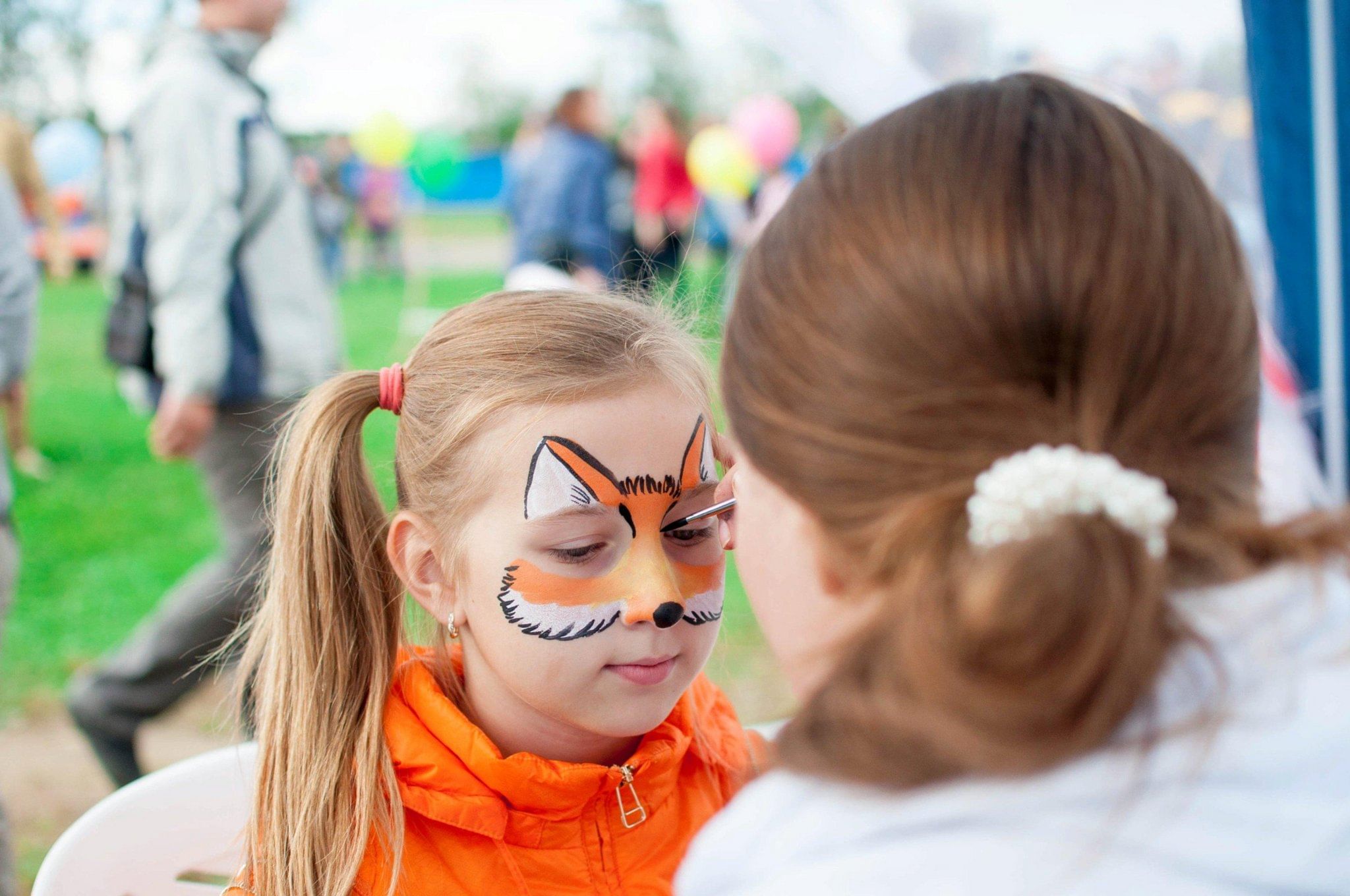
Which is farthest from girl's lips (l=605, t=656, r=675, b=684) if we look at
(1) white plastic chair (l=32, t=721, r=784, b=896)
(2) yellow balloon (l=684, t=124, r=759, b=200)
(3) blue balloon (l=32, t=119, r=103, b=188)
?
(3) blue balloon (l=32, t=119, r=103, b=188)

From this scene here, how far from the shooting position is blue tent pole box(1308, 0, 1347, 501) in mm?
2533

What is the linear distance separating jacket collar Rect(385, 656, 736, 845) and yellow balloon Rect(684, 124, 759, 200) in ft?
27.2

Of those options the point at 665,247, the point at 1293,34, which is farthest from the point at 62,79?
the point at 1293,34

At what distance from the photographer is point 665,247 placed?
26.7ft

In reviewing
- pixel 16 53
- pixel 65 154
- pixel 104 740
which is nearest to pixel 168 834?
pixel 104 740

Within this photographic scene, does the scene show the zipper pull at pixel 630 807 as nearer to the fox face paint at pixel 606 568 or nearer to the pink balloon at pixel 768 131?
the fox face paint at pixel 606 568

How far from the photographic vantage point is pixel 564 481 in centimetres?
128

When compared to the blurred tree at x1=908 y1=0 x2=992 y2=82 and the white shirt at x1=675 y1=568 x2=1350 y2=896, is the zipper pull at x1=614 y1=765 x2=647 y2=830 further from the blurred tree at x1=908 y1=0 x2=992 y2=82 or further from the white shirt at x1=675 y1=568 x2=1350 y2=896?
the blurred tree at x1=908 y1=0 x2=992 y2=82

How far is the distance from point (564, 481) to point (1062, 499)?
27.1 inches

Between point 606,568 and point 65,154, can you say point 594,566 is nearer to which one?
point 606,568

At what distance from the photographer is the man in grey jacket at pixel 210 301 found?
2406mm

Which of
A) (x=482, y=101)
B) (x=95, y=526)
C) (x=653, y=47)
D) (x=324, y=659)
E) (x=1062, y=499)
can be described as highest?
(x=1062, y=499)

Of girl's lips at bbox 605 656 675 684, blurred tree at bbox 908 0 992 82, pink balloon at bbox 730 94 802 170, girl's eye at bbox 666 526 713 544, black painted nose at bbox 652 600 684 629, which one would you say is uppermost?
blurred tree at bbox 908 0 992 82

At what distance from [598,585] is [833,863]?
58 centimetres
